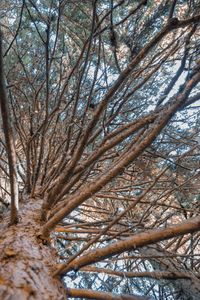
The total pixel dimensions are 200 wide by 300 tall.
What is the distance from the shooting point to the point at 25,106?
160 inches

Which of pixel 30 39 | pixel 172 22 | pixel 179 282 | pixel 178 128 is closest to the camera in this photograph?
pixel 172 22

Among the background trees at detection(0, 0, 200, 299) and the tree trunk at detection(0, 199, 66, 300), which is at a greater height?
the background trees at detection(0, 0, 200, 299)

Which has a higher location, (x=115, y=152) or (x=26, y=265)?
(x=115, y=152)

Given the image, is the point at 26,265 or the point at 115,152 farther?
the point at 115,152

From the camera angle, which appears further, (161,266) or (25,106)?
(25,106)

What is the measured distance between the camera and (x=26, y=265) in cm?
133

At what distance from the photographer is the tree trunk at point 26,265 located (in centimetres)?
114

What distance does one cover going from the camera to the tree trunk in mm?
1142

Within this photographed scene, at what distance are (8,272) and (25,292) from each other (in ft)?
0.54

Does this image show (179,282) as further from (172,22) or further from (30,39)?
(30,39)

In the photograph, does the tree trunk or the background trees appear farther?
the background trees

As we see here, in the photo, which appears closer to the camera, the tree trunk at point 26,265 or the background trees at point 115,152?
the tree trunk at point 26,265

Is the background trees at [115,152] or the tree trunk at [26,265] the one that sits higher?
the background trees at [115,152]

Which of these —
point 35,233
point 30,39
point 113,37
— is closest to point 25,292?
point 35,233
